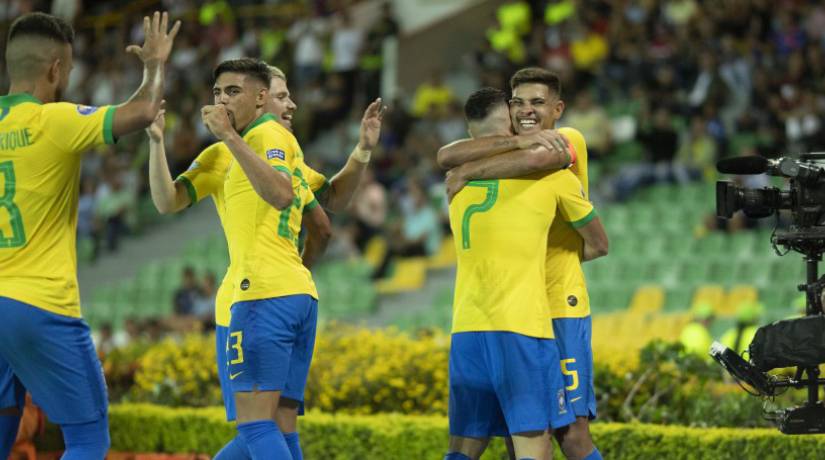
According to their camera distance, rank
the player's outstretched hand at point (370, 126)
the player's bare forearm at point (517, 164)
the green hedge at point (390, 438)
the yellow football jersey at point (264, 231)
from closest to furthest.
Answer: the player's bare forearm at point (517, 164)
the yellow football jersey at point (264, 231)
the player's outstretched hand at point (370, 126)
the green hedge at point (390, 438)

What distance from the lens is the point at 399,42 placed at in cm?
2336

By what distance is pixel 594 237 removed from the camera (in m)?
6.91

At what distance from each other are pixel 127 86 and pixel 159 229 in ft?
11.8

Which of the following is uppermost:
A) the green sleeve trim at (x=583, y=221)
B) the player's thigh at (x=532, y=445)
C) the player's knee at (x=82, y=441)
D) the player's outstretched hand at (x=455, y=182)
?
the player's outstretched hand at (x=455, y=182)

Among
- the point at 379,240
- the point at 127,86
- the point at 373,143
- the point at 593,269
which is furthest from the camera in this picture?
the point at 127,86

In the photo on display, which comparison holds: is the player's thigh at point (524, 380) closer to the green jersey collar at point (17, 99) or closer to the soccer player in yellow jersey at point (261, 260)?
the soccer player in yellow jersey at point (261, 260)

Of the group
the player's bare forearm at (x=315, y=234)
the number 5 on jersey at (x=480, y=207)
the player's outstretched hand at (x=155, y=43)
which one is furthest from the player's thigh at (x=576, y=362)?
the player's outstretched hand at (x=155, y=43)

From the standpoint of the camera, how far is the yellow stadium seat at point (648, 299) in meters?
16.0

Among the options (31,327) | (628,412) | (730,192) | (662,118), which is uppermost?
(662,118)

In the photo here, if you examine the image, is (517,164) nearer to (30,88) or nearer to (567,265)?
(567,265)

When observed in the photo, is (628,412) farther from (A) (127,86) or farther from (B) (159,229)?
(A) (127,86)

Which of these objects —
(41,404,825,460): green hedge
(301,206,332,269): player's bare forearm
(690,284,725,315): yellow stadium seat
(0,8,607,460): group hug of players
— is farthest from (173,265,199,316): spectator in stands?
(0,8,607,460): group hug of players

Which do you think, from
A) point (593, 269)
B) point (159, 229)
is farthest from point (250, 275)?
point (159, 229)

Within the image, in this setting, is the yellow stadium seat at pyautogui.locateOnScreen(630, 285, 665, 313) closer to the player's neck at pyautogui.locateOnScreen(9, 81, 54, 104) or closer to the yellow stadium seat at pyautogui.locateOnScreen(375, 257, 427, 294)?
the yellow stadium seat at pyautogui.locateOnScreen(375, 257, 427, 294)
